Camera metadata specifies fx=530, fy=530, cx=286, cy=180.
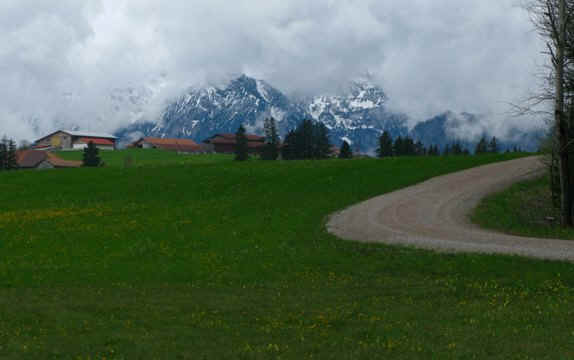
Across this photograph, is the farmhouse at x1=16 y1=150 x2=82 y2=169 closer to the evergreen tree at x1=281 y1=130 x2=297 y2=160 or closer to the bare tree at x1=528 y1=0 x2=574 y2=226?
the evergreen tree at x1=281 y1=130 x2=297 y2=160

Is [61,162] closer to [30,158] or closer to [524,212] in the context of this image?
[30,158]

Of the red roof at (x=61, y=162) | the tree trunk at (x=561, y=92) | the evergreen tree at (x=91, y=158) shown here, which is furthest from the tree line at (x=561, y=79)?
the red roof at (x=61, y=162)

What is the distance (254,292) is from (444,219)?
15.7 m

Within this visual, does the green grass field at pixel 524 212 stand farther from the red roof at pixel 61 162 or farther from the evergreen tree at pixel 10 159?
the red roof at pixel 61 162

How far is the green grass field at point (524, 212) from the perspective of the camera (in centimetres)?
2734

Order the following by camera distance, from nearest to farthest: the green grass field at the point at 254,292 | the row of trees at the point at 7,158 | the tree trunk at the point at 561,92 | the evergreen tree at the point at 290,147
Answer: the green grass field at the point at 254,292
the tree trunk at the point at 561,92
the row of trees at the point at 7,158
the evergreen tree at the point at 290,147

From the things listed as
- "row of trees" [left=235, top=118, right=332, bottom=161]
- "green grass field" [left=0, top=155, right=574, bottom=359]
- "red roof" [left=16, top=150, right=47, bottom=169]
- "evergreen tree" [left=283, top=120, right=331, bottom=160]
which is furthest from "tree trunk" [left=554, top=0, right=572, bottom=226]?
"red roof" [left=16, top=150, right=47, bottom=169]

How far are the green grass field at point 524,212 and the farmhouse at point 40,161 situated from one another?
416 ft

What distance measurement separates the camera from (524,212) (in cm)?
3250

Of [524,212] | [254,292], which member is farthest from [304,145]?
[254,292]

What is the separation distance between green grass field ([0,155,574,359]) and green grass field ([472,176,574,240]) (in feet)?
29.0

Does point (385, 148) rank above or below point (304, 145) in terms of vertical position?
below

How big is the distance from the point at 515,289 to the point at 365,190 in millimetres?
24216

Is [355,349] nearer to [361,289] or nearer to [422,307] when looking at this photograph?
[422,307]
